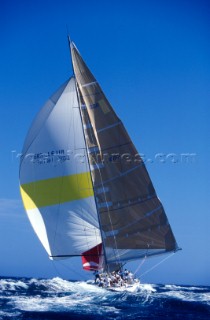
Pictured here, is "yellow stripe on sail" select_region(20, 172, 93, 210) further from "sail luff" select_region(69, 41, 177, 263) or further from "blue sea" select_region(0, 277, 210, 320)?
"blue sea" select_region(0, 277, 210, 320)

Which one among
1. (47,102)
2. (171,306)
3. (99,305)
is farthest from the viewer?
(47,102)

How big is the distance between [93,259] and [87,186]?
17.8 feet

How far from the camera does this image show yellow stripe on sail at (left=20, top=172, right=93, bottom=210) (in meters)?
32.1

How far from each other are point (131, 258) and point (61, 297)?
594cm

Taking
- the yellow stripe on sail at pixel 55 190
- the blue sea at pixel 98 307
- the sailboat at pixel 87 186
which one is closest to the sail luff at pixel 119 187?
the sailboat at pixel 87 186

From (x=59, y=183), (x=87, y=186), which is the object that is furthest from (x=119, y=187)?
(x=59, y=183)

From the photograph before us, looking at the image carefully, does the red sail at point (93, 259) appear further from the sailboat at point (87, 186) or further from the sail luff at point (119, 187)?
the sail luff at point (119, 187)

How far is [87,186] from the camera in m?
32.5

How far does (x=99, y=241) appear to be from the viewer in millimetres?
32375

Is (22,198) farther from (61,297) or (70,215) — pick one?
(61,297)

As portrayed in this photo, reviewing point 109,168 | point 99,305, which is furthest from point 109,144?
point 99,305

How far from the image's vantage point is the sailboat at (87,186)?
3197 cm

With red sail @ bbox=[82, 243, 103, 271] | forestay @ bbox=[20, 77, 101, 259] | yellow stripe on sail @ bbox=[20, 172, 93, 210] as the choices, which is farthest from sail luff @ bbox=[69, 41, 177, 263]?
yellow stripe on sail @ bbox=[20, 172, 93, 210]

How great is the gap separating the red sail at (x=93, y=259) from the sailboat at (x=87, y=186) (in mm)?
59
